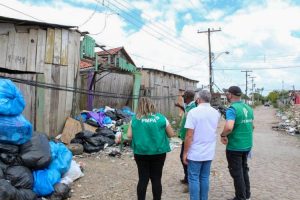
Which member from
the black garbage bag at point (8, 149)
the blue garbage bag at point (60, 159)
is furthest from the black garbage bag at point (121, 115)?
the black garbage bag at point (8, 149)

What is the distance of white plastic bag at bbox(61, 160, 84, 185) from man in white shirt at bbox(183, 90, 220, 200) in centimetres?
225

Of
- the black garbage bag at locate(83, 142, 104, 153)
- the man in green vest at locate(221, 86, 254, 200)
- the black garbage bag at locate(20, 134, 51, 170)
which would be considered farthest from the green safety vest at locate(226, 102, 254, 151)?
the black garbage bag at locate(83, 142, 104, 153)

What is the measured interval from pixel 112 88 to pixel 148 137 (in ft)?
33.7

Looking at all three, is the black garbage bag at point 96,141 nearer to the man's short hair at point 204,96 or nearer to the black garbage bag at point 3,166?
the black garbage bag at point 3,166

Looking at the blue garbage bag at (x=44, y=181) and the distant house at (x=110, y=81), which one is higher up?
the distant house at (x=110, y=81)

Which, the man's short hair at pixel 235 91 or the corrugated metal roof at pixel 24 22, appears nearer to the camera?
the man's short hair at pixel 235 91

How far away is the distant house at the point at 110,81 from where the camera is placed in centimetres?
1277

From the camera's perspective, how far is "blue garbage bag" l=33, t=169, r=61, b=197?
5395mm

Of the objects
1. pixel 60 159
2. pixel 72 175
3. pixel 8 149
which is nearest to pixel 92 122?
pixel 72 175

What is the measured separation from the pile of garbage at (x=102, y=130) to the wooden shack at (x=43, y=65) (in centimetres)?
91

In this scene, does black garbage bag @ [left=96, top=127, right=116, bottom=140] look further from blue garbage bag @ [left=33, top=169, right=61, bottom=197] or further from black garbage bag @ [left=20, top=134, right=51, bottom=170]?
blue garbage bag @ [left=33, top=169, right=61, bottom=197]

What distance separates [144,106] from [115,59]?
8.49 meters

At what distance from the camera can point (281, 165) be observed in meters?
8.80

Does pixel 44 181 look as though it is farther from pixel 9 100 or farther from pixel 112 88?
pixel 112 88
